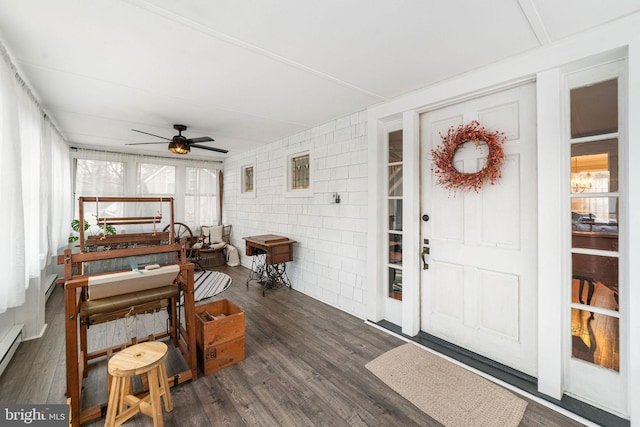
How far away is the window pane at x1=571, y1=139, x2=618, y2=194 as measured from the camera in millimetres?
1823

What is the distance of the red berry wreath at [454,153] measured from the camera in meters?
2.28

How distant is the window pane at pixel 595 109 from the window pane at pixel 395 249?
1721 millimetres

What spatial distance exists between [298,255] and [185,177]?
394cm

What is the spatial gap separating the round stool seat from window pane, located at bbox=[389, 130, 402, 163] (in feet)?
Result: 9.14

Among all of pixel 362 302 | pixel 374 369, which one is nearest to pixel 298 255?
pixel 362 302

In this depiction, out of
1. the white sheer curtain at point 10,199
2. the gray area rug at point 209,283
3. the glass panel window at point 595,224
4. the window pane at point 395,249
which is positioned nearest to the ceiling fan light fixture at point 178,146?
the white sheer curtain at point 10,199

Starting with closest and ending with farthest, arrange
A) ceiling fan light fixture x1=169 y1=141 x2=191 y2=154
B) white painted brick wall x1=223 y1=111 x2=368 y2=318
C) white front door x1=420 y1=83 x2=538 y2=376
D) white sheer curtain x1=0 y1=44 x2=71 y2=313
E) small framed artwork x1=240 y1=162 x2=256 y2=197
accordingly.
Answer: white sheer curtain x1=0 y1=44 x2=71 y2=313, white front door x1=420 y1=83 x2=538 y2=376, white painted brick wall x1=223 y1=111 x2=368 y2=318, ceiling fan light fixture x1=169 y1=141 x2=191 y2=154, small framed artwork x1=240 y1=162 x2=256 y2=197

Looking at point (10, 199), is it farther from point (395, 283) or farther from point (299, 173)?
point (395, 283)

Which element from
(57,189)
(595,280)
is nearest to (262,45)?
(595,280)

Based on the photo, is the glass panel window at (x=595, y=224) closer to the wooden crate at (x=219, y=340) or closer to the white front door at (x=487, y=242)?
the white front door at (x=487, y=242)

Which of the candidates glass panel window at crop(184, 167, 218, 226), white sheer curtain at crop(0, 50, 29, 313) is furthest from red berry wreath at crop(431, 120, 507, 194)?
glass panel window at crop(184, 167, 218, 226)

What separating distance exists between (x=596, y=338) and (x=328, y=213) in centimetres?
280

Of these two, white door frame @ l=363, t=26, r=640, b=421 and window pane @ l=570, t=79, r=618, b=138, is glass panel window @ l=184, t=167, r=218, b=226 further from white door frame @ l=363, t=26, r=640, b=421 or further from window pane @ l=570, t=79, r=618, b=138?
window pane @ l=570, t=79, r=618, b=138

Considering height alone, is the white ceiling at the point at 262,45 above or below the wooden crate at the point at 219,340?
above
